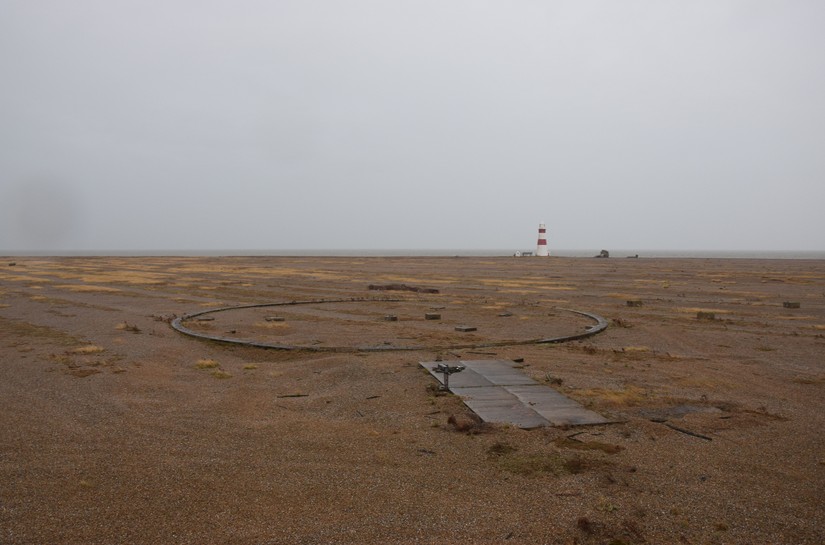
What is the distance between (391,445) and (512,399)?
254 cm

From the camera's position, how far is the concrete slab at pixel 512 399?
754cm

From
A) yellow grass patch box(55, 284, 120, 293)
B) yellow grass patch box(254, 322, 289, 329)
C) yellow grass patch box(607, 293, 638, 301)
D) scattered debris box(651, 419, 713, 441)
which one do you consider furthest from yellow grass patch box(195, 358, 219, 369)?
Answer: yellow grass patch box(55, 284, 120, 293)

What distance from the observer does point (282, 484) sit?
5586mm

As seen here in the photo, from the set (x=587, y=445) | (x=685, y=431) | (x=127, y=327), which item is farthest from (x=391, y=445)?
(x=127, y=327)

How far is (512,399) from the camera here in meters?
8.45

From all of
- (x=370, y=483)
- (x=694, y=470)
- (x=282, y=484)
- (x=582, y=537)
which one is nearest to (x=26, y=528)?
(x=282, y=484)

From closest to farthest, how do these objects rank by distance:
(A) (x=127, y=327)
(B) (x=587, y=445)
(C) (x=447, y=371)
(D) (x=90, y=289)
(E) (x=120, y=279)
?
1. (B) (x=587, y=445)
2. (C) (x=447, y=371)
3. (A) (x=127, y=327)
4. (D) (x=90, y=289)
5. (E) (x=120, y=279)

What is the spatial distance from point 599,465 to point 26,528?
5.58 m

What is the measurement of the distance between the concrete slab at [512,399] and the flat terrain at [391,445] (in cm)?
32

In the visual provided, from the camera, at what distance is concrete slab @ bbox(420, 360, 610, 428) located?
7535 millimetres

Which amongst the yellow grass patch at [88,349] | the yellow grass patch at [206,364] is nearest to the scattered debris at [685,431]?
the yellow grass patch at [206,364]

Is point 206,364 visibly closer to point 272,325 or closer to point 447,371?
point 447,371

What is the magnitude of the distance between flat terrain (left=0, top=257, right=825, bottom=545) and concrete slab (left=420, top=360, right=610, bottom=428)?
32 centimetres

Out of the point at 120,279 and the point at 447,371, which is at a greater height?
the point at 447,371
